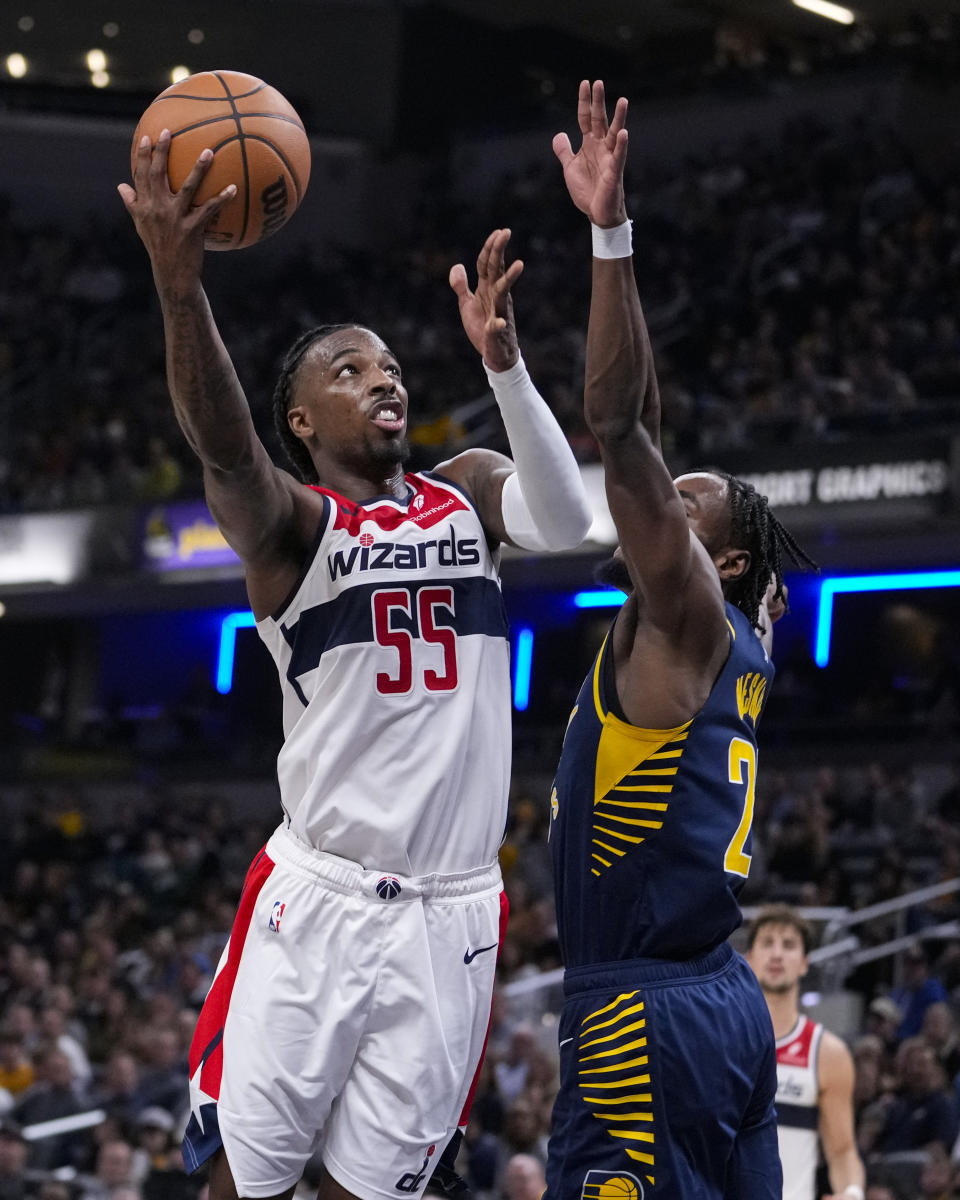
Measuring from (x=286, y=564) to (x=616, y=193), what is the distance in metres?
1.10

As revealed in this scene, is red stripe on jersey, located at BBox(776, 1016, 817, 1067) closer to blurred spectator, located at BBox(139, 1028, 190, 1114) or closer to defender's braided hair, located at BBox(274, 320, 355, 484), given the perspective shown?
defender's braided hair, located at BBox(274, 320, 355, 484)

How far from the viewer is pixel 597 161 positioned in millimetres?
3688

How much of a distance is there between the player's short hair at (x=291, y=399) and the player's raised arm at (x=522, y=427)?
496mm

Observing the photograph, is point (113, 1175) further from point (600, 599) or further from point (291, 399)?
point (600, 599)

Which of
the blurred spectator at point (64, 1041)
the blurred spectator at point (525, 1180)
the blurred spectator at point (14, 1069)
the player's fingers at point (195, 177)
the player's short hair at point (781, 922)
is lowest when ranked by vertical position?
the blurred spectator at point (14, 1069)

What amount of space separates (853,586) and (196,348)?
17454 millimetres

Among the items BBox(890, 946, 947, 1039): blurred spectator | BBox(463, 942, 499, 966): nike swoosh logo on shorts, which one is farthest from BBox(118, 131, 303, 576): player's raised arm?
BBox(890, 946, 947, 1039): blurred spectator

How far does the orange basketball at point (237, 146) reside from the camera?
3.87 meters

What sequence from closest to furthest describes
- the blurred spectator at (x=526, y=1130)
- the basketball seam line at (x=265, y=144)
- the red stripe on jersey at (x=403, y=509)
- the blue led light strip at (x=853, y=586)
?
1. the basketball seam line at (x=265, y=144)
2. the red stripe on jersey at (x=403, y=509)
3. the blurred spectator at (x=526, y=1130)
4. the blue led light strip at (x=853, y=586)

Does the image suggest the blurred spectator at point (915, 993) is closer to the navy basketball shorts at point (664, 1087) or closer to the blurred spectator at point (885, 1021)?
the blurred spectator at point (885, 1021)

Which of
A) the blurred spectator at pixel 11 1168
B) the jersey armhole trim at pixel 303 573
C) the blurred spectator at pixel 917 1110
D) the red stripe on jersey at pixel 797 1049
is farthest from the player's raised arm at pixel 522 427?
the blurred spectator at pixel 11 1168

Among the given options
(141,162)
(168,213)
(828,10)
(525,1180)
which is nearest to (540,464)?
(168,213)

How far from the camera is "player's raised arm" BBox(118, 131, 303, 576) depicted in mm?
3670

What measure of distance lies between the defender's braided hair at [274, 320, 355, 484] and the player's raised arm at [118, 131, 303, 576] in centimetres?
55
